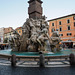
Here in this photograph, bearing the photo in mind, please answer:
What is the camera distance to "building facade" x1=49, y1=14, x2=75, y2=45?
3350 cm

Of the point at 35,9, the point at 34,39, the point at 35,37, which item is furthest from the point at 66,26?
the point at 34,39

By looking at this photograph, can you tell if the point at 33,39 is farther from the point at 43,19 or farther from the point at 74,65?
the point at 74,65

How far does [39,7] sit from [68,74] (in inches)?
514

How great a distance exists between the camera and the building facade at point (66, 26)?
33.5 m

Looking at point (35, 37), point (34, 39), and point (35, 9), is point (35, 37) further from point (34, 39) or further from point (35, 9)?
point (35, 9)

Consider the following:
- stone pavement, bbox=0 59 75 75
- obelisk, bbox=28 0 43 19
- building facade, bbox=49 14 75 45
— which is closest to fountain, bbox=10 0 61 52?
obelisk, bbox=28 0 43 19

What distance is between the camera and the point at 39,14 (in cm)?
1542

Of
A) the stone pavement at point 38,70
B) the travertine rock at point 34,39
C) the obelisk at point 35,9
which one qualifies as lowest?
the stone pavement at point 38,70

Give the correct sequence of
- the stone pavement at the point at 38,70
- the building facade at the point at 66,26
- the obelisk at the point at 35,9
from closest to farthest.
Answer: the stone pavement at the point at 38,70 → the obelisk at the point at 35,9 → the building facade at the point at 66,26

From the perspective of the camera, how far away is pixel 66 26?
35562 millimetres

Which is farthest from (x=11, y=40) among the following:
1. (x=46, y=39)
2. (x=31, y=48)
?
(x=46, y=39)

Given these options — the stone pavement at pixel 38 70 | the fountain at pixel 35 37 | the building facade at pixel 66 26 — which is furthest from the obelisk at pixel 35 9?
the building facade at pixel 66 26

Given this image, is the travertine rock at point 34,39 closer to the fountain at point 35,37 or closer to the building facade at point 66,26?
the fountain at point 35,37

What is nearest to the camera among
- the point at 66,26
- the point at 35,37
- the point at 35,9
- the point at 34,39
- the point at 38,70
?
the point at 38,70
